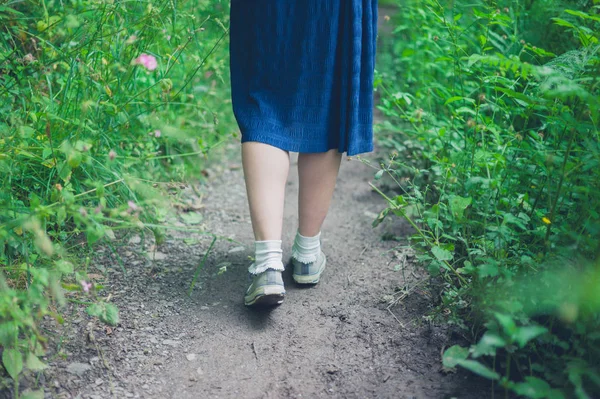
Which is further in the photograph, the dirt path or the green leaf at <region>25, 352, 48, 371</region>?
the dirt path

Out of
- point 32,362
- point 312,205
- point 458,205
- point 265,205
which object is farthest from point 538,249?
point 32,362

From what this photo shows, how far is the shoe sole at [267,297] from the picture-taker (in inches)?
68.4

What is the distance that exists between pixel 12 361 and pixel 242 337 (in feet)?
2.15

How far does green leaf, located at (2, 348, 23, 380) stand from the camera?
133cm

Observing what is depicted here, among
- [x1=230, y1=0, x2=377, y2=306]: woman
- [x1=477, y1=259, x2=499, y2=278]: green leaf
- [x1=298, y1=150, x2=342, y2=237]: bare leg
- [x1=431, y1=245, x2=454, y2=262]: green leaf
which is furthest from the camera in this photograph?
[x1=298, y1=150, x2=342, y2=237]: bare leg

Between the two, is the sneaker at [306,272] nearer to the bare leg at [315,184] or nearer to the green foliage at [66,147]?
the bare leg at [315,184]

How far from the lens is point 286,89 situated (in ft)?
5.89

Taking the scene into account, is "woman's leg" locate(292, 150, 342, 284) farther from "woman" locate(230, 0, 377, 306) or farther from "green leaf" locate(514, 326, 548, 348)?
"green leaf" locate(514, 326, 548, 348)

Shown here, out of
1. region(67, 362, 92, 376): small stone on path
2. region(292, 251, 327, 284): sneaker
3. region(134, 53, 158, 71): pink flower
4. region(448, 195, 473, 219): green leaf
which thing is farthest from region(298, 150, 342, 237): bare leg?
region(67, 362, 92, 376): small stone on path

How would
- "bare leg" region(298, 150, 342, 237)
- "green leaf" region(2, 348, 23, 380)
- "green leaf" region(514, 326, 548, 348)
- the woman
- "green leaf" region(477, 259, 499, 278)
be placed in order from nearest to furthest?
"green leaf" region(514, 326, 548, 348), "green leaf" region(2, 348, 23, 380), "green leaf" region(477, 259, 499, 278), the woman, "bare leg" region(298, 150, 342, 237)

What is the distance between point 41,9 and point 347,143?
3.97ft

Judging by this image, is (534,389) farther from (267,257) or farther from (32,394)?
(32,394)

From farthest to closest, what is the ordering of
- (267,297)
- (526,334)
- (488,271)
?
(267,297) < (488,271) < (526,334)

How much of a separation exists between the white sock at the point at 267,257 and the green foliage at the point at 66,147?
1.11 ft
